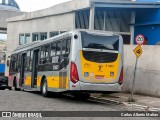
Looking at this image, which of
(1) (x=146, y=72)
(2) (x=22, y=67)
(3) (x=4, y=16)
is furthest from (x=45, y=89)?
(3) (x=4, y=16)

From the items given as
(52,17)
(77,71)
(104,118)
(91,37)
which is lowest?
(104,118)

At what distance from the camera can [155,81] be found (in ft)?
59.4

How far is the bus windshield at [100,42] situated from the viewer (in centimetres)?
1595

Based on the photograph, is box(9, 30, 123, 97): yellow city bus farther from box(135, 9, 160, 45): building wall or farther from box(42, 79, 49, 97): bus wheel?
box(135, 9, 160, 45): building wall

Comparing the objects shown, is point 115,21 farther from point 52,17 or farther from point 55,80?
point 55,80

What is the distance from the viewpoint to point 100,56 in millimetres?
16156


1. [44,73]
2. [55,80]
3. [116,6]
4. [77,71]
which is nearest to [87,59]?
[77,71]

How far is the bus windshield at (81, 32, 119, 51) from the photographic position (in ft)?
52.3

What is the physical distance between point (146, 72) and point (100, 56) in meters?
3.82

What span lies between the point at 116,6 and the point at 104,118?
1338 centimetres

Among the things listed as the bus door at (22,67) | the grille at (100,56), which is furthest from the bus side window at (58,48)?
the bus door at (22,67)

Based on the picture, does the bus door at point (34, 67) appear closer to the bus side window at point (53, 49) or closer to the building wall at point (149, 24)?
the bus side window at point (53, 49)

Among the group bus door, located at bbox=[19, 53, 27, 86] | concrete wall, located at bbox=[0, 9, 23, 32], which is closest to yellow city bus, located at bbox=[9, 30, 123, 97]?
bus door, located at bbox=[19, 53, 27, 86]

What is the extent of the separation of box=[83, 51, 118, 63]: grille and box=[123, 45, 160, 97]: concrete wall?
2.89 m
